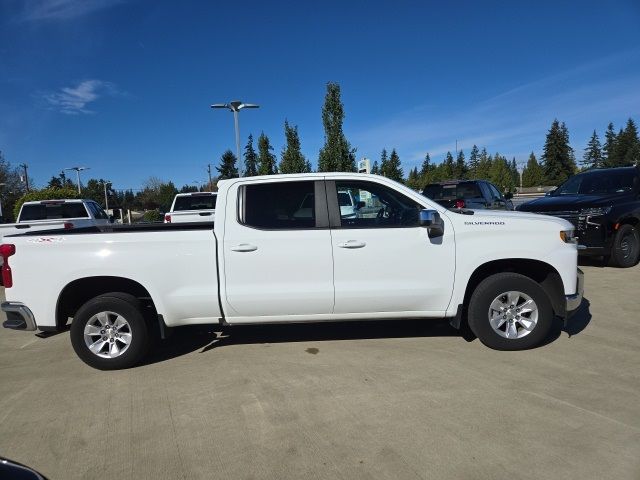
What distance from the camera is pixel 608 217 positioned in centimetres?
872

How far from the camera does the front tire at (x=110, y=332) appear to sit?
4555mm

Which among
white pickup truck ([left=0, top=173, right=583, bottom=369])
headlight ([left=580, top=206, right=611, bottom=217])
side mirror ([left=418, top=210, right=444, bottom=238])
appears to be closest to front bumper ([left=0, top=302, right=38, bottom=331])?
white pickup truck ([left=0, top=173, right=583, bottom=369])

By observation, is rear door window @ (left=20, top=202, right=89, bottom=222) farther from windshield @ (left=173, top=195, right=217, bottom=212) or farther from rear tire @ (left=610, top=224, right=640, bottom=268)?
rear tire @ (left=610, top=224, right=640, bottom=268)

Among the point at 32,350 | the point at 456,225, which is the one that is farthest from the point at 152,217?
the point at 456,225

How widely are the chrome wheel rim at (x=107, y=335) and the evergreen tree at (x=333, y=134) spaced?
25.4m

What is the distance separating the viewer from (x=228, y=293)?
455 centimetres

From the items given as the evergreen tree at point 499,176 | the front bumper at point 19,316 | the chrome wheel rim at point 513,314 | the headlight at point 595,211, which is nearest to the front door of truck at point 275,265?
the chrome wheel rim at point 513,314

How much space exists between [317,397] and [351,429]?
23.3 inches

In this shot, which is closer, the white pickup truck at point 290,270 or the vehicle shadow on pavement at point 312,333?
the white pickup truck at point 290,270

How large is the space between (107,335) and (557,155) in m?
80.3

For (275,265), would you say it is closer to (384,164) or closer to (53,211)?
(53,211)

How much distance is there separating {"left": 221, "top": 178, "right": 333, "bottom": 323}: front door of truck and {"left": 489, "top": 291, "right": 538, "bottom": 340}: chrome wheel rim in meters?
1.72

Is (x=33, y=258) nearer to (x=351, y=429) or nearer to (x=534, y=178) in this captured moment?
(x=351, y=429)

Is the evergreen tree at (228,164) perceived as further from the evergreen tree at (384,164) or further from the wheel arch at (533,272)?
the wheel arch at (533,272)
